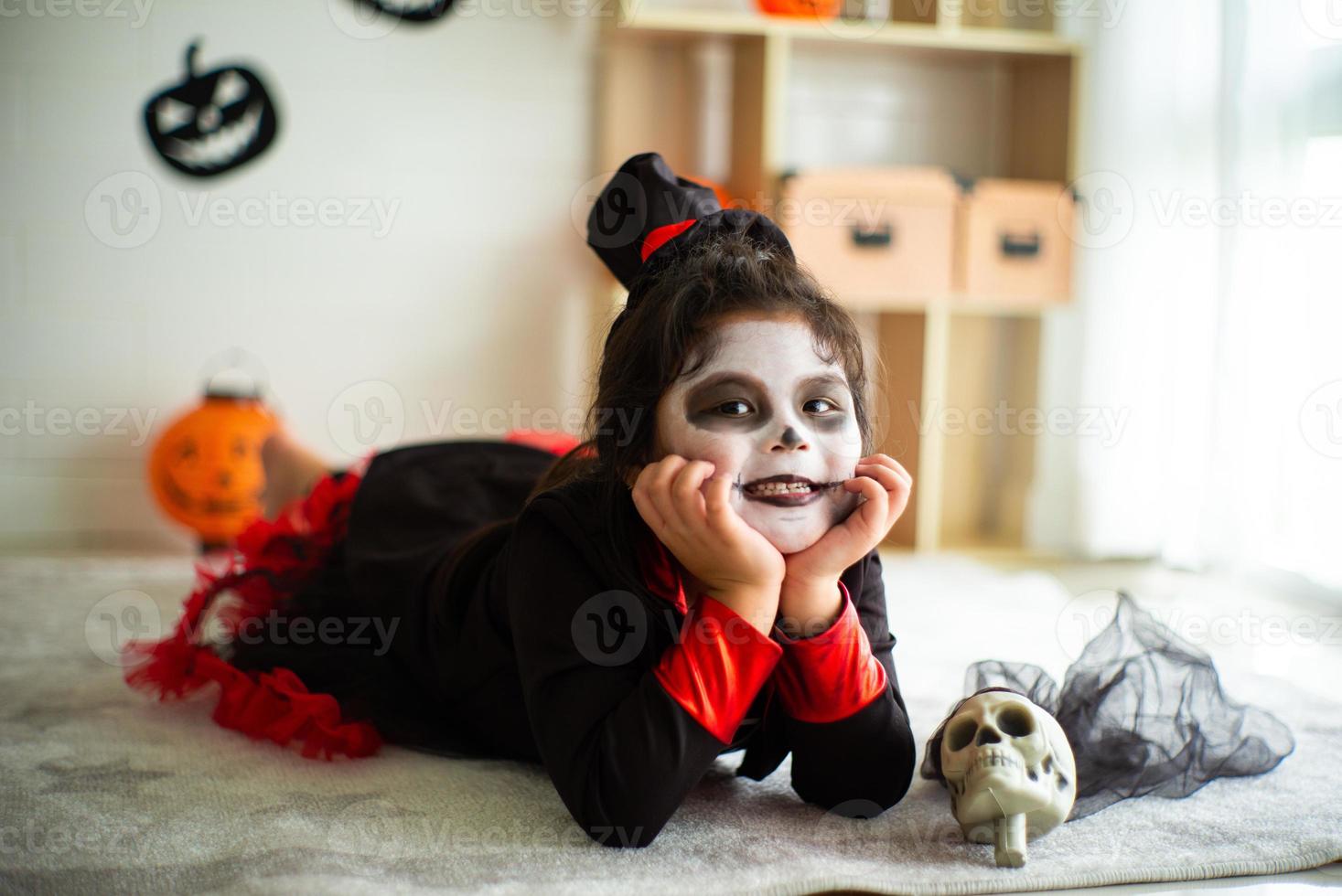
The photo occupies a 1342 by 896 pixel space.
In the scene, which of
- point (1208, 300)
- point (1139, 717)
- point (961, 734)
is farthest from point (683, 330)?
point (1208, 300)

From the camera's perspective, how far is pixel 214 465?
7.88ft

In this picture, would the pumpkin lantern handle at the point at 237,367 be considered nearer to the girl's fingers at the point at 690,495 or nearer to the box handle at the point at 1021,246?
the box handle at the point at 1021,246

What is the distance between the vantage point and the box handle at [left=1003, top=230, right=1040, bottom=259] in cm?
262

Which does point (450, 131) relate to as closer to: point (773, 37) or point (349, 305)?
point (349, 305)

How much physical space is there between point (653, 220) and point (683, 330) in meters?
0.23

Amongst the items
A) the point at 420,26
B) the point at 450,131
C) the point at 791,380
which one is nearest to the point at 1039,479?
the point at 450,131

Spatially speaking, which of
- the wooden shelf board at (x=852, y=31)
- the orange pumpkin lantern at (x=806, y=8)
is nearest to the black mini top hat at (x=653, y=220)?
the wooden shelf board at (x=852, y=31)

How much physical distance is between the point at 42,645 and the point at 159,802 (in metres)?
0.71

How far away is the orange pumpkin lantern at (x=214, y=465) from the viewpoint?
2404 mm

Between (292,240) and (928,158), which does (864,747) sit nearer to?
(292,240)

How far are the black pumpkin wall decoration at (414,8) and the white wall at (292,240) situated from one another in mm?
27

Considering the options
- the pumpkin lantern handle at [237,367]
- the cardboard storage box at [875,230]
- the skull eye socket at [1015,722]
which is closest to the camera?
the skull eye socket at [1015,722]

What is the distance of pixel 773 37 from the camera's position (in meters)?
2.57

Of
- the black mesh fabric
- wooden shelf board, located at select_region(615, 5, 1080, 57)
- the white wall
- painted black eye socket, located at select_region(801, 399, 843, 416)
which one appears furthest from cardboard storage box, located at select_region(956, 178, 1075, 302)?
painted black eye socket, located at select_region(801, 399, 843, 416)
